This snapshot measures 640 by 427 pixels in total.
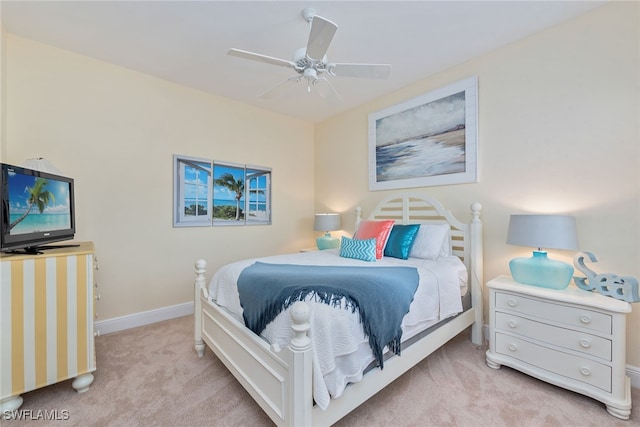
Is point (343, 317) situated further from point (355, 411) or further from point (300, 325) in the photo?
point (355, 411)

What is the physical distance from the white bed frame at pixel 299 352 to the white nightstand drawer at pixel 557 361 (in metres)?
0.37

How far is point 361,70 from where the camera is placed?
79.9 inches

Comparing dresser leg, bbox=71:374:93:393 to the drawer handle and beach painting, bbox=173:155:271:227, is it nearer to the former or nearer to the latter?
beach painting, bbox=173:155:271:227

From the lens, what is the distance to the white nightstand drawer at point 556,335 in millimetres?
1650

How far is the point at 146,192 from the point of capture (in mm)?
2961

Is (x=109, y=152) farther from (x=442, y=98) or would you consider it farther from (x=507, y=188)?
(x=507, y=188)

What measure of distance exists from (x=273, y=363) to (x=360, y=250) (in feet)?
4.55

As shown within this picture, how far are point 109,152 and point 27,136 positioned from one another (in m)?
0.57

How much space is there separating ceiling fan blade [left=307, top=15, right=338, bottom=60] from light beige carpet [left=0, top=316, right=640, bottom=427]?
2.21 meters

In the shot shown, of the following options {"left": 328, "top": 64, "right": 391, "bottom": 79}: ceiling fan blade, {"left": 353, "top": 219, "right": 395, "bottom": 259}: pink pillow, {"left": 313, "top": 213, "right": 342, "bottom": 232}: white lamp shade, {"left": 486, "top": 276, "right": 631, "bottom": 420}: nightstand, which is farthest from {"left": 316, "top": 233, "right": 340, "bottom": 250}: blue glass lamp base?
{"left": 328, "top": 64, "right": 391, "bottom": 79}: ceiling fan blade

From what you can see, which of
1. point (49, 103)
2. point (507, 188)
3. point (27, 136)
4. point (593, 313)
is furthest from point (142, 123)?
point (593, 313)

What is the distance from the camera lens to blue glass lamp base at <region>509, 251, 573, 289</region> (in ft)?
6.24

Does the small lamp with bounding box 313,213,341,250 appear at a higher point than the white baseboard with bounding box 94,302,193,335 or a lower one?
higher

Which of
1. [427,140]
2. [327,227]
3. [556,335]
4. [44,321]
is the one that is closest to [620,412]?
[556,335]
